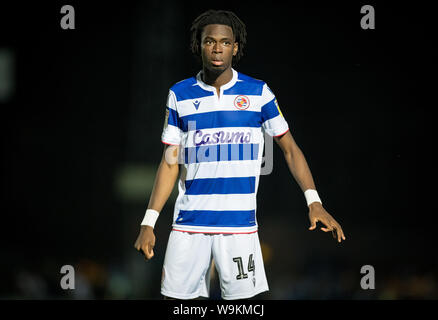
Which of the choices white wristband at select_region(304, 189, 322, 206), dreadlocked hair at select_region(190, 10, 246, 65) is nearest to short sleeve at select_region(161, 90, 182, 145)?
dreadlocked hair at select_region(190, 10, 246, 65)

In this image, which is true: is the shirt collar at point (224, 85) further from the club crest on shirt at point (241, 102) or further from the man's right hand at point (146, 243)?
the man's right hand at point (146, 243)

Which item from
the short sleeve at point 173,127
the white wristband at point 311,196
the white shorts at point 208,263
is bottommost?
the white shorts at point 208,263

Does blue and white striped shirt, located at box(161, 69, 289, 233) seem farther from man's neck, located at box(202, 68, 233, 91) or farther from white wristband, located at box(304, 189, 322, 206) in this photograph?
white wristband, located at box(304, 189, 322, 206)

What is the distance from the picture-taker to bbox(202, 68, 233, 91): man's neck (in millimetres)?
2795

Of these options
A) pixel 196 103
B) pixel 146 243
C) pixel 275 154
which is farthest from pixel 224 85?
pixel 275 154

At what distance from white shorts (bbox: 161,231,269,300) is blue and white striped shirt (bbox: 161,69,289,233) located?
0.20 ft

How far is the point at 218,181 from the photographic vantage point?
8.87 ft

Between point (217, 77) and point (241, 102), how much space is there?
205 mm

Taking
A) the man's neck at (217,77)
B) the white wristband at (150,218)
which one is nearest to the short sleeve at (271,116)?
the man's neck at (217,77)

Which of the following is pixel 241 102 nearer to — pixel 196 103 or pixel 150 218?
pixel 196 103

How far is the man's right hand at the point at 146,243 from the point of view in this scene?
2.66 metres
